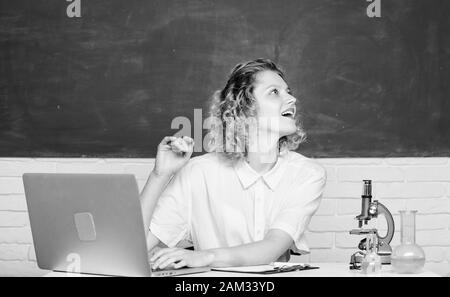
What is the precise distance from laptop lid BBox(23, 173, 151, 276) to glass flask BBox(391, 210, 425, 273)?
63 cm

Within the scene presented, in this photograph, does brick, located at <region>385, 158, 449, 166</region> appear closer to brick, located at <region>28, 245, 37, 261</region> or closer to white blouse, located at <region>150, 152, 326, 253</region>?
white blouse, located at <region>150, 152, 326, 253</region>

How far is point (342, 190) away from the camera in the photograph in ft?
10.2

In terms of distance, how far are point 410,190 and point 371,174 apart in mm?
188

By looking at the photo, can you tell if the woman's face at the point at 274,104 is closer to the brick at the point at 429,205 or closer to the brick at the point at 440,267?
the brick at the point at 429,205

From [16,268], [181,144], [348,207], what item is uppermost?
[181,144]

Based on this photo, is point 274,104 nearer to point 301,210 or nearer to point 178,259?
point 301,210

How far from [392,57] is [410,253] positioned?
1481 millimetres

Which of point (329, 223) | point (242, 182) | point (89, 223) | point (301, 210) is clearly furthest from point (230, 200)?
point (89, 223)

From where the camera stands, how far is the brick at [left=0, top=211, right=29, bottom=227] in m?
3.14

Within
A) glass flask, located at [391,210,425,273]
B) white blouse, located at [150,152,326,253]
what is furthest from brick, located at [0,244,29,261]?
glass flask, located at [391,210,425,273]

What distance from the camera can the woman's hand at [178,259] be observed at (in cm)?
183

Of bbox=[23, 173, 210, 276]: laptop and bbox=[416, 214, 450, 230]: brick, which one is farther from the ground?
bbox=[23, 173, 210, 276]: laptop

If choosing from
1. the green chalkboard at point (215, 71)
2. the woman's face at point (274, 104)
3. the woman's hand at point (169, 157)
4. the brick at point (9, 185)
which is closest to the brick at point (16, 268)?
the brick at point (9, 185)

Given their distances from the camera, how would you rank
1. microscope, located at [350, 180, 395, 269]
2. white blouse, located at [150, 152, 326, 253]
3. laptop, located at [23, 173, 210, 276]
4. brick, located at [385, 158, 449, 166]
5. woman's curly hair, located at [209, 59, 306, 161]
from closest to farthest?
laptop, located at [23, 173, 210, 276] → microscope, located at [350, 180, 395, 269] → white blouse, located at [150, 152, 326, 253] → woman's curly hair, located at [209, 59, 306, 161] → brick, located at [385, 158, 449, 166]
